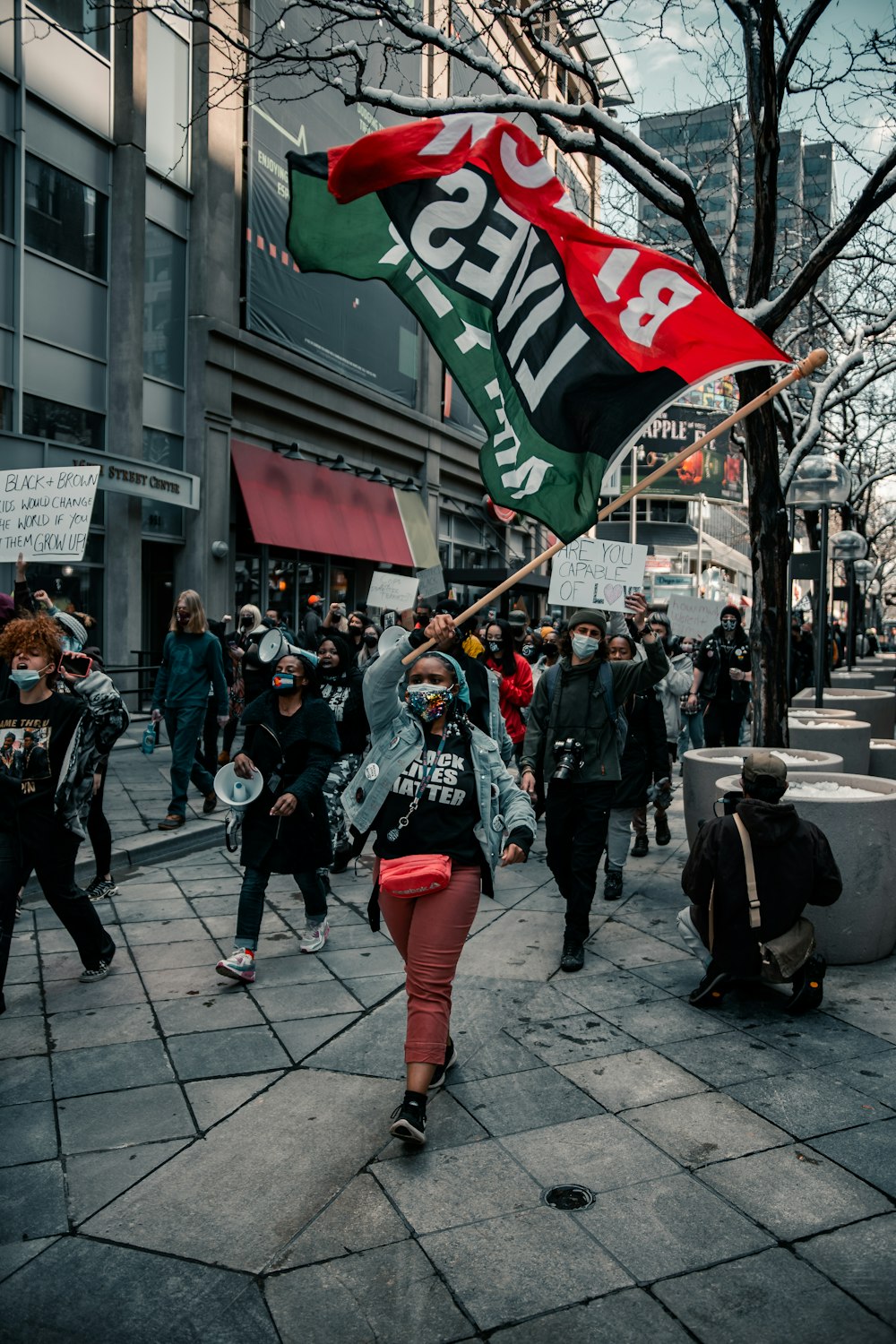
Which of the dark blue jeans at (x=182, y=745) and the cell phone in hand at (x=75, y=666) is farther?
the dark blue jeans at (x=182, y=745)

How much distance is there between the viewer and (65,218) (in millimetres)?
15938

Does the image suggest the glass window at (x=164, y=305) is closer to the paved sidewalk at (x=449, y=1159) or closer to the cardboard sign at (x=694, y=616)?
the cardboard sign at (x=694, y=616)

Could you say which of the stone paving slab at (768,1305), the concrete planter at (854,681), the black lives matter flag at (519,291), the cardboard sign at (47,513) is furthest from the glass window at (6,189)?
the concrete planter at (854,681)

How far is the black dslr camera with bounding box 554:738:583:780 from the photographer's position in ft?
19.3

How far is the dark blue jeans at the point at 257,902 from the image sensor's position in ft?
17.4

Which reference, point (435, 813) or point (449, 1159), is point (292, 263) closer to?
point (435, 813)

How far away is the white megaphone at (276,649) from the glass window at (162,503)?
12436 mm

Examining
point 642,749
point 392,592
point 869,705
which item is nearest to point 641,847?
point 642,749

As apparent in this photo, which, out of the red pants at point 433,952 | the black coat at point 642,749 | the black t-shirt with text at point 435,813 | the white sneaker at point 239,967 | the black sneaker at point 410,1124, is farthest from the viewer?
the black coat at point 642,749

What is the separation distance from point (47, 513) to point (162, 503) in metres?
10.00

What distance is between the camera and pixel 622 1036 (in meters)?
4.55

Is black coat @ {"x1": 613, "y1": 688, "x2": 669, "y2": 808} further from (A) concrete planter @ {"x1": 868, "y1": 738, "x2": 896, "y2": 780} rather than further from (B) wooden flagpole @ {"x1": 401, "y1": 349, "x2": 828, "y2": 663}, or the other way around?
(B) wooden flagpole @ {"x1": 401, "y1": 349, "x2": 828, "y2": 663}

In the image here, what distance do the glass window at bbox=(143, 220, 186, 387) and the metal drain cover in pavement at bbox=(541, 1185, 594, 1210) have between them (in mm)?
16830

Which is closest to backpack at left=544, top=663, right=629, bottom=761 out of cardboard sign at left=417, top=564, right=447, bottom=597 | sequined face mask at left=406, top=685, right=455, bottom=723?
sequined face mask at left=406, top=685, right=455, bottom=723
